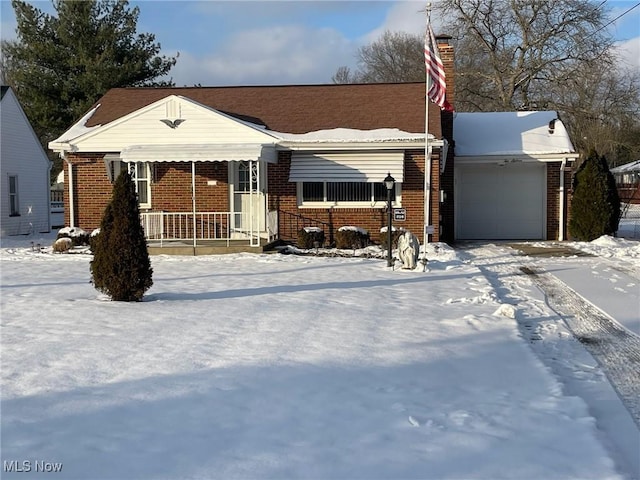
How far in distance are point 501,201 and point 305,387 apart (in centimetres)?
1630

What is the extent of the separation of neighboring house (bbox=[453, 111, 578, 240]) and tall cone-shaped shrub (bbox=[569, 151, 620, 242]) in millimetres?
971

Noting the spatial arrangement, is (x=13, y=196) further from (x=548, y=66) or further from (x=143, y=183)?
(x=548, y=66)

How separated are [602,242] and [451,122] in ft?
18.8

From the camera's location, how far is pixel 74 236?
1702cm

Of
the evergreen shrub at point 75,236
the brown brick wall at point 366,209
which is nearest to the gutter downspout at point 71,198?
the evergreen shrub at point 75,236

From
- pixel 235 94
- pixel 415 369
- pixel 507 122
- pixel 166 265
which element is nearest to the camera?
pixel 415 369

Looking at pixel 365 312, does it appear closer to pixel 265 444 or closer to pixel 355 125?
pixel 265 444

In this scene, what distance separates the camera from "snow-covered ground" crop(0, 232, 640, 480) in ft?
13.4

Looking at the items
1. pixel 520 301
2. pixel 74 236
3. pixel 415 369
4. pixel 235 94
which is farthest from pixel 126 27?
pixel 415 369

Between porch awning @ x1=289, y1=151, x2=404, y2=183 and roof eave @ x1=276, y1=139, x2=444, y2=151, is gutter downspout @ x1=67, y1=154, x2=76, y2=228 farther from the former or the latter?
porch awning @ x1=289, y1=151, x2=404, y2=183

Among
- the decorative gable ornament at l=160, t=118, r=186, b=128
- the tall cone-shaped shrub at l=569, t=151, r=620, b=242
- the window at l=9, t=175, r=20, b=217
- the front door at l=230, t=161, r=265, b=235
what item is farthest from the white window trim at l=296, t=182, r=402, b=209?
the window at l=9, t=175, r=20, b=217

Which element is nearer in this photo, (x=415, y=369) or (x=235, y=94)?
(x=415, y=369)

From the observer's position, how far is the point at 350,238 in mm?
16562

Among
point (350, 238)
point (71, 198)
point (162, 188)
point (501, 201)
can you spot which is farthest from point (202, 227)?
point (501, 201)
